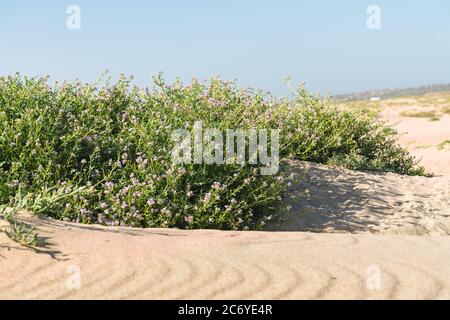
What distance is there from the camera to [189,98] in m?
7.80

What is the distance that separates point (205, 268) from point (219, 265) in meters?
0.11

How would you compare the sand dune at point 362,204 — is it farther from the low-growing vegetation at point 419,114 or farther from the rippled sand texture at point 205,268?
the low-growing vegetation at point 419,114

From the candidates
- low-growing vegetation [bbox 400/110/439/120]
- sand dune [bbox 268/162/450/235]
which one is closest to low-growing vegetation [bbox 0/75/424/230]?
sand dune [bbox 268/162/450/235]

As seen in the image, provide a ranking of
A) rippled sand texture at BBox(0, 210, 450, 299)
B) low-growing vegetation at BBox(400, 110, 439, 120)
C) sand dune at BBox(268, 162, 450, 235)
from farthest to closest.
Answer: low-growing vegetation at BBox(400, 110, 439, 120), sand dune at BBox(268, 162, 450, 235), rippled sand texture at BBox(0, 210, 450, 299)

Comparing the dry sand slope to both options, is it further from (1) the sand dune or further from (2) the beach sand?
(1) the sand dune

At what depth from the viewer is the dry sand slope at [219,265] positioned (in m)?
3.84

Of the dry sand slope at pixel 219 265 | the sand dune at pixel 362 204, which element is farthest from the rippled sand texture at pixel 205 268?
the sand dune at pixel 362 204

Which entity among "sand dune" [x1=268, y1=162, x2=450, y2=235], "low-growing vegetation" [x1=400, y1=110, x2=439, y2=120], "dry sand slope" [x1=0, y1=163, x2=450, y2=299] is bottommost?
"low-growing vegetation" [x1=400, y1=110, x2=439, y2=120]

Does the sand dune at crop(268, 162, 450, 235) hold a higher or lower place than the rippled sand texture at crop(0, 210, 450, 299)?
lower

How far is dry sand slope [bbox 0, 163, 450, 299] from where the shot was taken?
3836 mm

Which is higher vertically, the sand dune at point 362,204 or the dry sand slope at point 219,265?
the dry sand slope at point 219,265

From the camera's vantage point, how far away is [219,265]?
13.6 feet

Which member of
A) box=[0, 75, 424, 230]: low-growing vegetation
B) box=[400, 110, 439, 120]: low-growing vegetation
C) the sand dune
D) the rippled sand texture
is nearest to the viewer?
the rippled sand texture

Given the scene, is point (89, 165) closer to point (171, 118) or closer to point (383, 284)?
point (171, 118)
